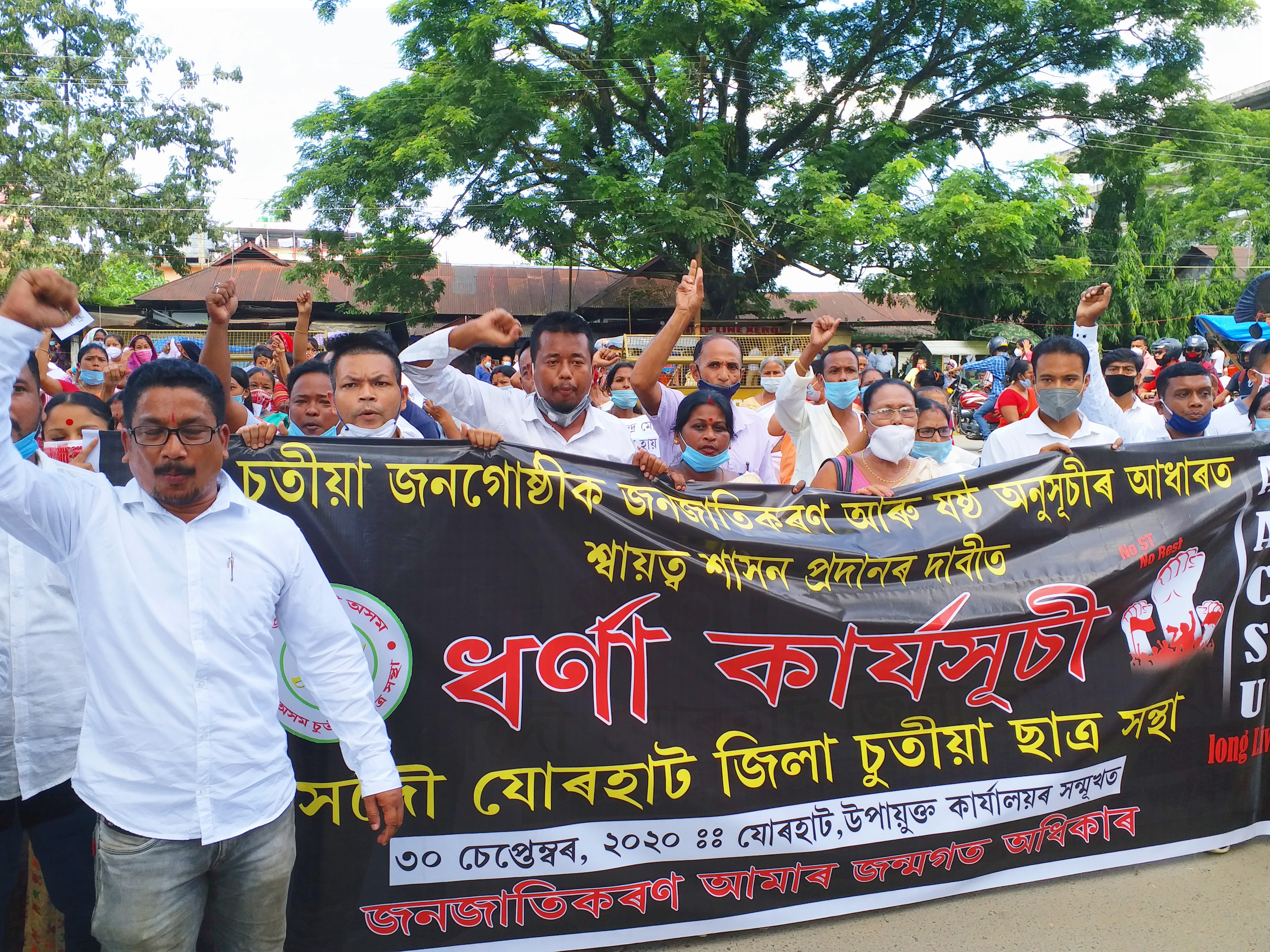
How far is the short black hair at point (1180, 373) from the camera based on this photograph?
181 inches

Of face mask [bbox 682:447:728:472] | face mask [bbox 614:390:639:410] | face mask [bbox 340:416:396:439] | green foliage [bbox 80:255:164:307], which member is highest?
green foliage [bbox 80:255:164:307]

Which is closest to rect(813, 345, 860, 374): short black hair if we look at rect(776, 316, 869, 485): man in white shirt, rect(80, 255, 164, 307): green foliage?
rect(776, 316, 869, 485): man in white shirt

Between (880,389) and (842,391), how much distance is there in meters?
1.15

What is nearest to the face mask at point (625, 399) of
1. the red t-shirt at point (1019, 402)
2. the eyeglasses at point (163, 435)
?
the red t-shirt at point (1019, 402)

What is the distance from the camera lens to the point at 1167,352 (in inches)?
402

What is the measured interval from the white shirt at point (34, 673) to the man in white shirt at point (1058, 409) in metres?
3.34

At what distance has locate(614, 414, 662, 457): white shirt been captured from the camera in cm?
448

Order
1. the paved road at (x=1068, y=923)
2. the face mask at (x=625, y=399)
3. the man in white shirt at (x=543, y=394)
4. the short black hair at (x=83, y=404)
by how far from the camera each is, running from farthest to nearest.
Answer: the face mask at (x=625, y=399) → the man in white shirt at (x=543, y=394) → the short black hair at (x=83, y=404) → the paved road at (x=1068, y=923)

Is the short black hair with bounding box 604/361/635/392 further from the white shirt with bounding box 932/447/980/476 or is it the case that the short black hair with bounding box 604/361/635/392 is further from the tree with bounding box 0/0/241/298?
the tree with bounding box 0/0/241/298

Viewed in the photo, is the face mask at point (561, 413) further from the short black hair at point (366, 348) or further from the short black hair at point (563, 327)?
the short black hair at point (366, 348)

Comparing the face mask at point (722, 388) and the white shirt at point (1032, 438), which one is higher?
the face mask at point (722, 388)

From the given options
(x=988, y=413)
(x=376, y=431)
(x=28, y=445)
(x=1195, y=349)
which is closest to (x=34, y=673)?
(x=28, y=445)

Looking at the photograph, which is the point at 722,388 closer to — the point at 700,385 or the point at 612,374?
the point at 700,385

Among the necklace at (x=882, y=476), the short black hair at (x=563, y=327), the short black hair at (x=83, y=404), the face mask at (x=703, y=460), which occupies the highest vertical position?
the short black hair at (x=563, y=327)
